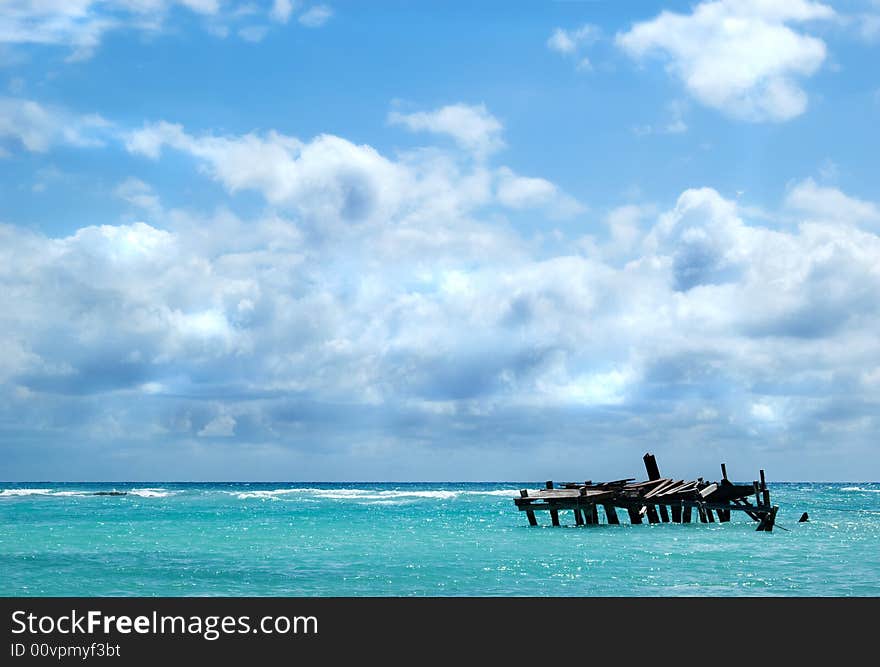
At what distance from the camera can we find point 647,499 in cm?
4134

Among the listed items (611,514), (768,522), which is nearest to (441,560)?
(611,514)

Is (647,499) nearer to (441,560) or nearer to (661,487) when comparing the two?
(661,487)

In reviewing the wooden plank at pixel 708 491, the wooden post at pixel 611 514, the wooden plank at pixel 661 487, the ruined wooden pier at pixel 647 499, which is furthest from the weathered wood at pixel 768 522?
the wooden post at pixel 611 514

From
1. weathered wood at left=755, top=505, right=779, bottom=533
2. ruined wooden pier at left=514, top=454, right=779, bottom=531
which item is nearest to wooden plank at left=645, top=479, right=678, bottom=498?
ruined wooden pier at left=514, top=454, right=779, bottom=531

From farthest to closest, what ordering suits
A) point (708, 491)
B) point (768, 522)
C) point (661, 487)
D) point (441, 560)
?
point (661, 487)
point (708, 491)
point (768, 522)
point (441, 560)

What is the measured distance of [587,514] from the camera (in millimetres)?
41438

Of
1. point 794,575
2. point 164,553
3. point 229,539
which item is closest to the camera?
point 794,575

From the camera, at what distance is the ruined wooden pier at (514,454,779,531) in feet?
130

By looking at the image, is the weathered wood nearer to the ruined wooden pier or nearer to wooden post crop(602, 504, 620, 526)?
the ruined wooden pier
